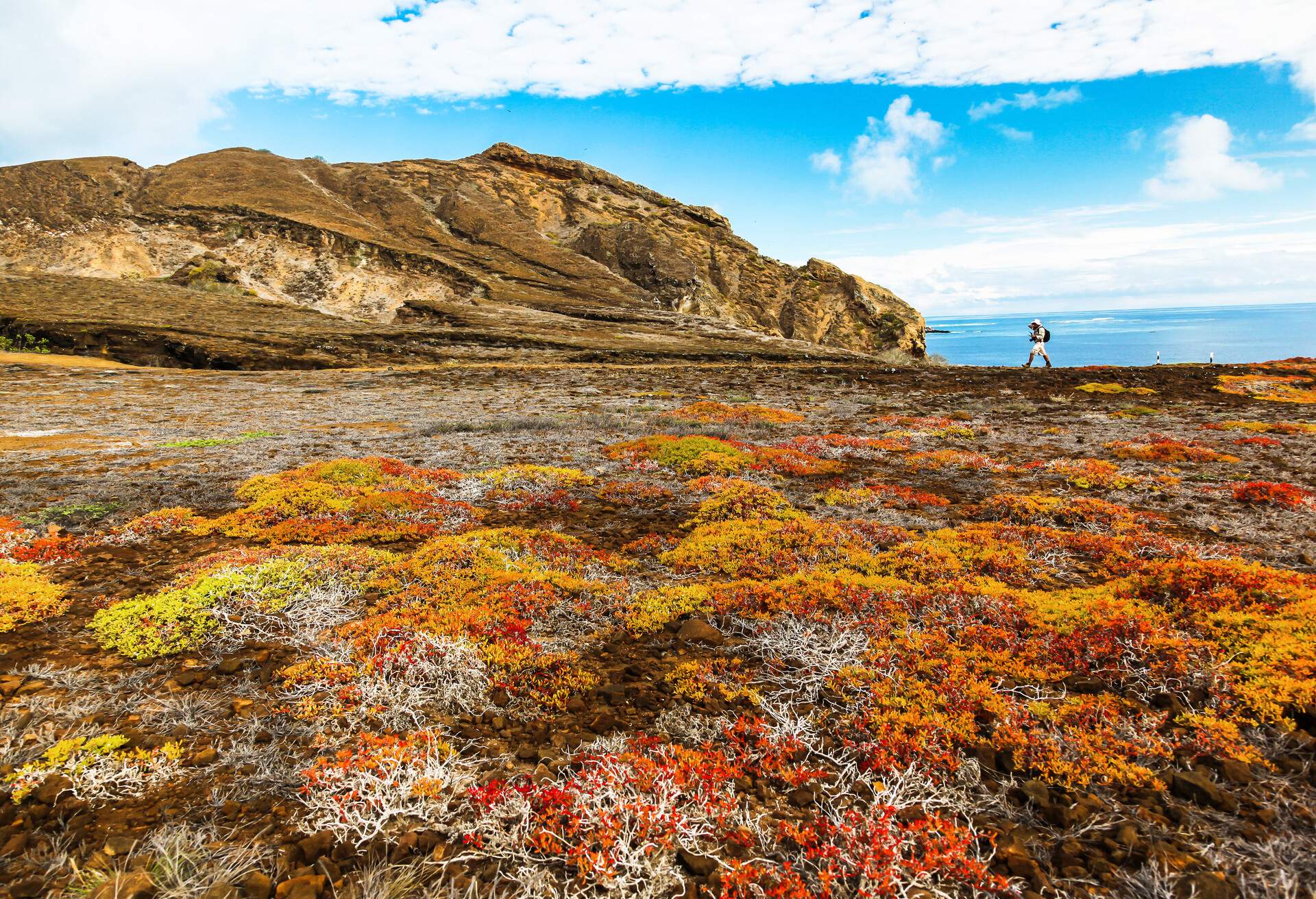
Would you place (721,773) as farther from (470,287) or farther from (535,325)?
(470,287)

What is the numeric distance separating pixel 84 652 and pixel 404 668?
134 inches

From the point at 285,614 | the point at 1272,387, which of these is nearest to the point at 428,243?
the point at 285,614

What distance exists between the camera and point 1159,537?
27.5 ft

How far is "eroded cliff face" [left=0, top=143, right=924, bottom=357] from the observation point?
7038cm

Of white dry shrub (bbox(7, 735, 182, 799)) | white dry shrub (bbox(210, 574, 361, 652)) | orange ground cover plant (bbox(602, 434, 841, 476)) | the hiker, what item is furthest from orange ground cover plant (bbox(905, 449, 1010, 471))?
the hiker

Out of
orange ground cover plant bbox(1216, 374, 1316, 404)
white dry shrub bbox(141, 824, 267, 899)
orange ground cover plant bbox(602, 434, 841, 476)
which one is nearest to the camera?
white dry shrub bbox(141, 824, 267, 899)

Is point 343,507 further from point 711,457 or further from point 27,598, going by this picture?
point 711,457

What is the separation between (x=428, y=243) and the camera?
86750mm

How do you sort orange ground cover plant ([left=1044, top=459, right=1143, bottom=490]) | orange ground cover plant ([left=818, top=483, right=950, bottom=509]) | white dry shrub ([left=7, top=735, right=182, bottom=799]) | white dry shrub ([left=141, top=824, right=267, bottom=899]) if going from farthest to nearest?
1. orange ground cover plant ([left=1044, top=459, right=1143, bottom=490])
2. orange ground cover plant ([left=818, top=483, right=950, bottom=509])
3. white dry shrub ([left=7, top=735, right=182, bottom=799])
4. white dry shrub ([left=141, top=824, right=267, bottom=899])

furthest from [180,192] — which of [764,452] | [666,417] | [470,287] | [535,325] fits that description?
[764,452]

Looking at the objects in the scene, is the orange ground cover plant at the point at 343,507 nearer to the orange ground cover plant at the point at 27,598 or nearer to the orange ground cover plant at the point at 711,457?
the orange ground cover plant at the point at 27,598

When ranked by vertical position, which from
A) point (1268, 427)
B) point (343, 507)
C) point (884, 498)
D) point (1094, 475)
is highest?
point (1268, 427)

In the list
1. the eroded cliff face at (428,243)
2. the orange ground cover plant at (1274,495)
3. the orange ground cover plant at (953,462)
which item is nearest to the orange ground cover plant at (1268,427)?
the orange ground cover plant at (1274,495)

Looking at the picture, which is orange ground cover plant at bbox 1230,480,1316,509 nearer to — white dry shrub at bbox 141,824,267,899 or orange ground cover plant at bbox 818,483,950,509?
orange ground cover plant at bbox 818,483,950,509
